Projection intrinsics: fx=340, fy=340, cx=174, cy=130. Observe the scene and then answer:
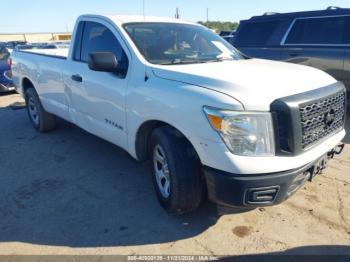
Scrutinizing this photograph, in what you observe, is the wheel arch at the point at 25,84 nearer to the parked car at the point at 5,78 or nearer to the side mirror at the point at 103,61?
the side mirror at the point at 103,61

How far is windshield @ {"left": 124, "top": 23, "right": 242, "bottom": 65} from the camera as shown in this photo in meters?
3.54

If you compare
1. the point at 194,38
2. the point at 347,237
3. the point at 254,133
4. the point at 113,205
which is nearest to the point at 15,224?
the point at 113,205

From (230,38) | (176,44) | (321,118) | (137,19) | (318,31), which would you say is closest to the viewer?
(321,118)

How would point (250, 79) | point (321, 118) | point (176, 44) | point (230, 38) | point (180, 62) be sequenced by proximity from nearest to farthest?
point (250, 79), point (321, 118), point (180, 62), point (176, 44), point (230, 38)

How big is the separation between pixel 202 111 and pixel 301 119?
30.4 inches

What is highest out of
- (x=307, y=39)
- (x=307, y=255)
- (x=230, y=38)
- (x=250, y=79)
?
(x=230, y=38)

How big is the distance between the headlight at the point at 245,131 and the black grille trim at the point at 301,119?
0.08 metres

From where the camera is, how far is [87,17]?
4.46 meters

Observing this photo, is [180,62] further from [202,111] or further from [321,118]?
[321,118]

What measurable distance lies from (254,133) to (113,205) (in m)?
1.80

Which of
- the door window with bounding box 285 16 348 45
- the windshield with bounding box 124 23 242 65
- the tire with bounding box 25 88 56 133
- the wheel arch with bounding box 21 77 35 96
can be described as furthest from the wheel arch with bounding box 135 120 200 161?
the door window with bounding box 285 16 348 45

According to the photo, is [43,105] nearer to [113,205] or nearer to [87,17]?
[87,17]

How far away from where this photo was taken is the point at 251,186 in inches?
101

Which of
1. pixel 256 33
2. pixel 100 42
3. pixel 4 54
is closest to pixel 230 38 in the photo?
pixel 256 33
